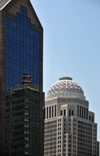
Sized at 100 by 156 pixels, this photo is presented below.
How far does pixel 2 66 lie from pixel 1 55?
10.1 feet

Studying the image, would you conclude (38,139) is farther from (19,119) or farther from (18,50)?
(18,50)

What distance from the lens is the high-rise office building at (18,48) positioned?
126875 millimetres

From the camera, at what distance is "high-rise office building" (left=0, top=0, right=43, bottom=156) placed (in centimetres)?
12688

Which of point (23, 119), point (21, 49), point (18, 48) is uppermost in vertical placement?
point (21, 49)

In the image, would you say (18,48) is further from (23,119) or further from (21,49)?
(23,119)

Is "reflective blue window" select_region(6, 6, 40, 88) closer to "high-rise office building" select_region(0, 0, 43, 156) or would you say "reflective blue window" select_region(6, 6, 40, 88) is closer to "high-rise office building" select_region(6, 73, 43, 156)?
"high-rise office building" select_region(0, 0, 43, 156)

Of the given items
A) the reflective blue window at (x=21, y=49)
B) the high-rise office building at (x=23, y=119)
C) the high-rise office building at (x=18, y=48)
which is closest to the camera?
the high-rise office building at (x=23, y=119)

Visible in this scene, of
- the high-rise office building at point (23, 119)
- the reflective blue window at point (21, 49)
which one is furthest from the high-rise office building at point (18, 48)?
the high-rise office building at point (23, 119)

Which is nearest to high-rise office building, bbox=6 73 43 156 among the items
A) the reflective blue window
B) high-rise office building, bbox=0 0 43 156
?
high-rise office building, bbox=0 0 43 156

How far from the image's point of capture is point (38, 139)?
13600cm

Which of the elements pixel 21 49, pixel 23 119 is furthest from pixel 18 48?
pixel 23 119

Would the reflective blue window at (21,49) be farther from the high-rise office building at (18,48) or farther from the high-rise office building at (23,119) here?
the high-rise office building at (23,119)

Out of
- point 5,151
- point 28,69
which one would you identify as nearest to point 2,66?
point 28,69

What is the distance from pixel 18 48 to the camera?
5281 inches
